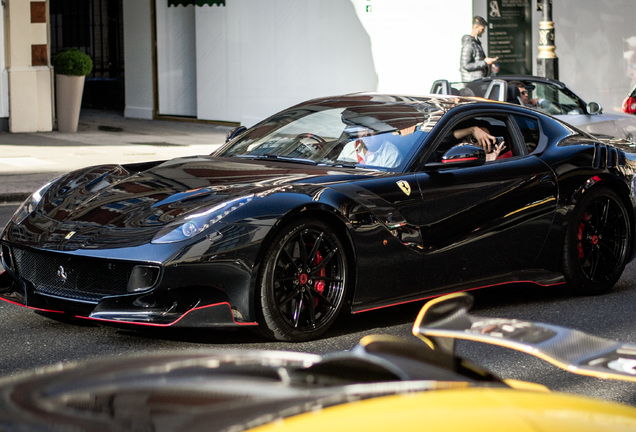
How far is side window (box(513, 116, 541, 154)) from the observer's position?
7.04m

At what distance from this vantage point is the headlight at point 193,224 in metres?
5.25

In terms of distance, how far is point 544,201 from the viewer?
22.3ft

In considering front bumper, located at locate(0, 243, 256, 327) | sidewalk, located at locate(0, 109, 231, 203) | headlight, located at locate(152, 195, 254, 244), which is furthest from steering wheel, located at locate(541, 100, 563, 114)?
front bumper, located at locate(0, 243, 256, 327)

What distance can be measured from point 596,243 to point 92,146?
11.8 meters

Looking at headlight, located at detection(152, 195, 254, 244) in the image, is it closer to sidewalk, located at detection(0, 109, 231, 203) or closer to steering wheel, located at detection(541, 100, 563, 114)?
sidewalk, located at detection(0, 109, 231, 203)

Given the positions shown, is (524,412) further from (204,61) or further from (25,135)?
(204,61)

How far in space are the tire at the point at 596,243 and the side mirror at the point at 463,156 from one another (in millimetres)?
1101

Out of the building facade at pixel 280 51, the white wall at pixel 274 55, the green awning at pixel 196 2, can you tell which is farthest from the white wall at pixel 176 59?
the white wall at pixel 274 55

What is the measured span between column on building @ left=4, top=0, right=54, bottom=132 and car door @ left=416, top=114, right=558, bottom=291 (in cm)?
1425

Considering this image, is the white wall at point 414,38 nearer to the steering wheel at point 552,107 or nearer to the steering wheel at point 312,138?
the steering wheel at point 552,107

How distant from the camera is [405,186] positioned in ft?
19.8

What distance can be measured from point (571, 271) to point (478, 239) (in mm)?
977

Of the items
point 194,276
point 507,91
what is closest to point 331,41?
point 507,91

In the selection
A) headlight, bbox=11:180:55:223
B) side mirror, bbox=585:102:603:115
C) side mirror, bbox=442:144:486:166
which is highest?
side mirror, bbox=442:144:486:166
